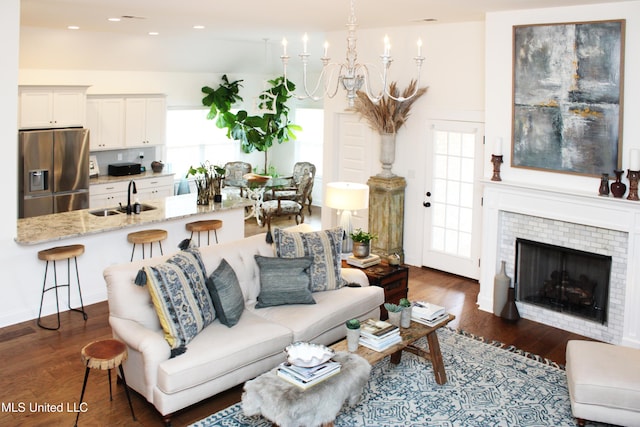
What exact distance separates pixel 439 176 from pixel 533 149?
1.85 metres

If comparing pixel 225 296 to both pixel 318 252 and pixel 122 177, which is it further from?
pixel 122 177

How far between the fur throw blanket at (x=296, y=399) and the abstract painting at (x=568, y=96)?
3238mm

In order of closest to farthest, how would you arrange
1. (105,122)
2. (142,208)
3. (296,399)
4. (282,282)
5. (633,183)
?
(296,399) → (282,282) → (633,183) → (142,208) → (105,122)

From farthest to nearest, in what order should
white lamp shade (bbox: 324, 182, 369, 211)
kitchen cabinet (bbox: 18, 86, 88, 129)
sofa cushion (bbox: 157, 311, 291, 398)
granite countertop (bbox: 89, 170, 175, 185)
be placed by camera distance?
granite countertop (bbox: 89, 170, 175, 185) → kitchen cabinet (bbox: 18, 86, 88, 129) → white lamp shade (bbox: 324, 182, 369, 211) → sofa cushion (bbox: 157, 311, 291, 398)

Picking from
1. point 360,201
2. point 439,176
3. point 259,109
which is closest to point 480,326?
point 360,201

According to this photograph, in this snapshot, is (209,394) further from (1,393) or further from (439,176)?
(439,176)

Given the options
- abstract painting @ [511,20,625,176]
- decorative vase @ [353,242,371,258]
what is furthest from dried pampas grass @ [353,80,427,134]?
decorative vase @ [353,242,371,258]

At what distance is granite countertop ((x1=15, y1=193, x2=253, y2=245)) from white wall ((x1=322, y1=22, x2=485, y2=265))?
2.10 m

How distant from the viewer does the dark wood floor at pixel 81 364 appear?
14.2 ft

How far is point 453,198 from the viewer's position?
7.76m

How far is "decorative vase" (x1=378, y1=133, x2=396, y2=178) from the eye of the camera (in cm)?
788

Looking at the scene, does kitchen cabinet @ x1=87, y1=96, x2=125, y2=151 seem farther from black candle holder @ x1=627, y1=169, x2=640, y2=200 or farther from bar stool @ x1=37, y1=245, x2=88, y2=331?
black candle holder @ x1=627, y1=169, x2=640, y2=200

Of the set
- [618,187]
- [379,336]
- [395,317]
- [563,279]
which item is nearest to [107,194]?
[395,317]

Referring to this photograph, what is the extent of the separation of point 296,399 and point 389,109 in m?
4.79
